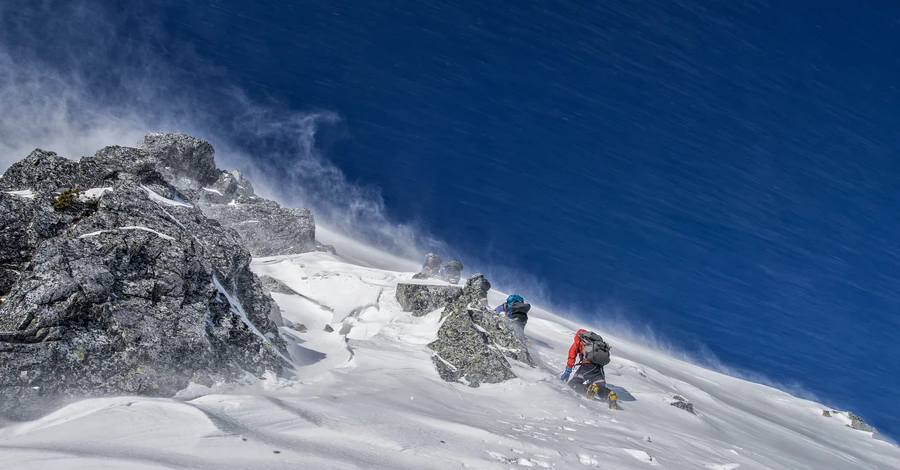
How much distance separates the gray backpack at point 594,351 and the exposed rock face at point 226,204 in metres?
16.0

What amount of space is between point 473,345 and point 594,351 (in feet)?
11.7

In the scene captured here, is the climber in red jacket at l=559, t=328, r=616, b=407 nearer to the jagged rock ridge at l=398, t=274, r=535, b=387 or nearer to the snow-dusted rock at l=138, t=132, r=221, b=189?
the jagged rock ridge at l=398, t=274, r=535, b=387

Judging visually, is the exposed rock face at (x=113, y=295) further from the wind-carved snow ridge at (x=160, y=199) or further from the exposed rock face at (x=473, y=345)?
the exposed rock face at (x=473, y=345)

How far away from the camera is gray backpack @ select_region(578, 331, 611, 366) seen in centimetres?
1547

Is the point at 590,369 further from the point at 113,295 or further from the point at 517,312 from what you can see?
the point at 113,295

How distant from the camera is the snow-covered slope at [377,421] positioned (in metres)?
6.05

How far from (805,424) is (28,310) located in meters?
31.0

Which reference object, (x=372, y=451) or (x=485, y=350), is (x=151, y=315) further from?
(x=485, y=350)

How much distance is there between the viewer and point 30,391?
6.91 metres

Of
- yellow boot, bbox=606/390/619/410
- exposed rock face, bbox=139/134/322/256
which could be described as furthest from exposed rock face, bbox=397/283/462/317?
exposed rock face, bbox=139/134/322/256

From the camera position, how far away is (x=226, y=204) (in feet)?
95.3

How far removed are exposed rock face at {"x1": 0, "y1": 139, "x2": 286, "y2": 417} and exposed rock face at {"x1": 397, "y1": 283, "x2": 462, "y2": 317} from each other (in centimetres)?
606

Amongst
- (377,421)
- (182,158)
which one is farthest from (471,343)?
(182,158)

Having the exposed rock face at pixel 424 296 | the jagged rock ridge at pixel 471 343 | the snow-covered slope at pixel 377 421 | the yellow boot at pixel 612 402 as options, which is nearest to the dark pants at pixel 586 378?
Result: the yellow boot at pixel 612 402
